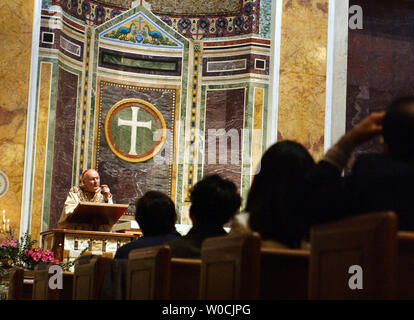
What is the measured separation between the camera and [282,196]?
121 inches

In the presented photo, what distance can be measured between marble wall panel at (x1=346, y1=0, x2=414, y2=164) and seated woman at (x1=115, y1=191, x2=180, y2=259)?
8133 millimetres

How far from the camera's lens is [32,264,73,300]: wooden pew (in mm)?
4851

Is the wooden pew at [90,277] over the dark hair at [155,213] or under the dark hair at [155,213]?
under

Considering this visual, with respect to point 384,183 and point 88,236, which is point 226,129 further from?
point 384,183

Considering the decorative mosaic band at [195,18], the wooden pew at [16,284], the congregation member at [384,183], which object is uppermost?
the decorative mosaic band at [195,18]

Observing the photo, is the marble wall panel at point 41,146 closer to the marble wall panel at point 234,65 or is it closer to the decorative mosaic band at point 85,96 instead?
the decorative mosaic band at point 85,96

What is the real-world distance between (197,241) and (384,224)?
1833 mm

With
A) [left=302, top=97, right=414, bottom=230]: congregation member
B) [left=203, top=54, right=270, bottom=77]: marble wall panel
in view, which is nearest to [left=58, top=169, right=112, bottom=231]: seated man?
[left=203, top=54, right=270, bottom=77]: marble wall panel

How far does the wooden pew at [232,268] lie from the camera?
2.61 meters

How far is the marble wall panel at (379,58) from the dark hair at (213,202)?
8.61 metres

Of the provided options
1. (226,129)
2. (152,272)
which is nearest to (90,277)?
(152,272)

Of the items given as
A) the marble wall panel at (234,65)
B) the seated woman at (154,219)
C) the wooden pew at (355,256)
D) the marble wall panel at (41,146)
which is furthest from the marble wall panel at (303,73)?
the wooden pew at (355,256)

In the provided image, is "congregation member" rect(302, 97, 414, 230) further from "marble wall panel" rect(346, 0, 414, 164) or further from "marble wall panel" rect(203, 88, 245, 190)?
"marble wall panel" rect(346, 0, 414, 164)
